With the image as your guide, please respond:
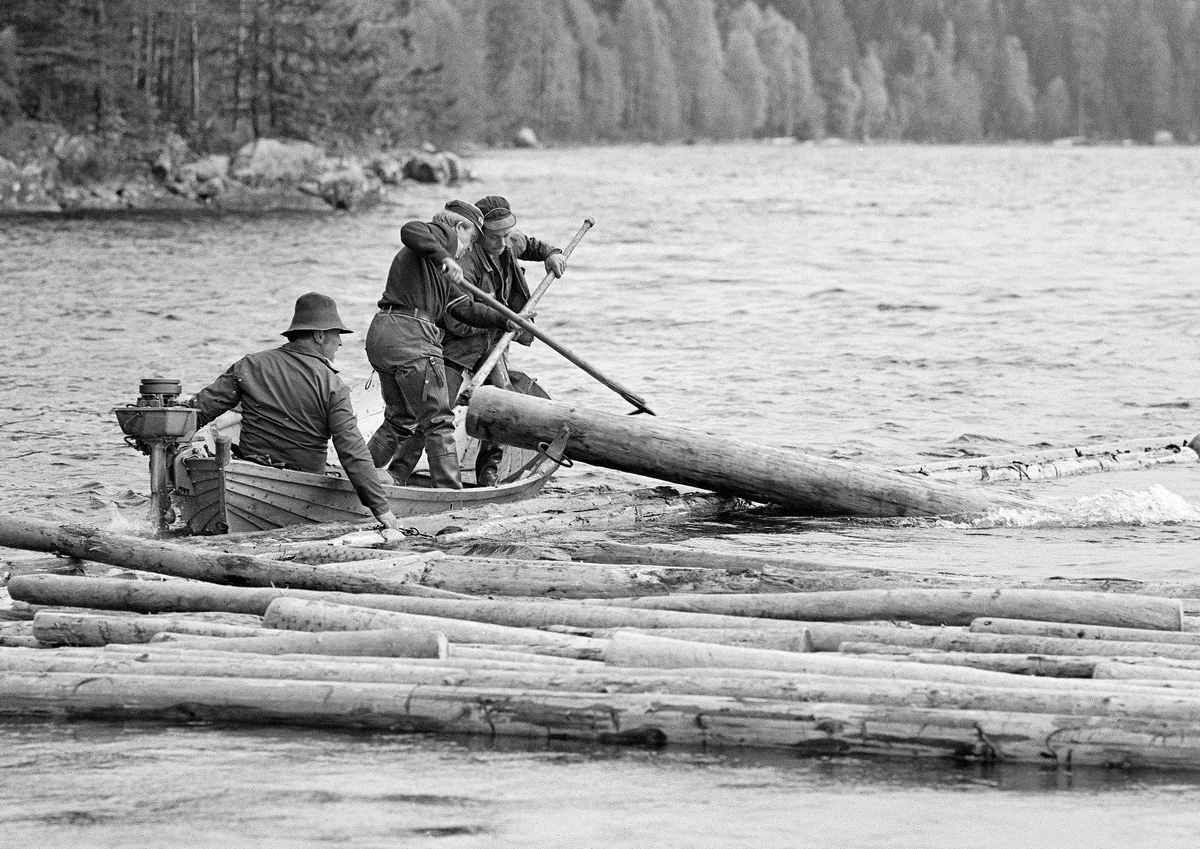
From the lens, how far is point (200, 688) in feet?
19.7

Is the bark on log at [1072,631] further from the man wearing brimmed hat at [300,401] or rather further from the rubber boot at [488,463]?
the rubber boot at [488,463]

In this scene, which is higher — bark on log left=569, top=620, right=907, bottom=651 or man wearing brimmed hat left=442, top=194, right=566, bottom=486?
man wearing brimmed hat left=442, top=194, right=566, bottom=486

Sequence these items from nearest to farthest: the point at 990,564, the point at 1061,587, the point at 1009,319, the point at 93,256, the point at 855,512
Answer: the point at 1061,587 < the point at 990,564 < the point at 855,512 < the point at 1009,319 < the point at 93,256

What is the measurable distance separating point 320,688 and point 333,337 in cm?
361

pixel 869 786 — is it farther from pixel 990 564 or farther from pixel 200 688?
pixel 990 564

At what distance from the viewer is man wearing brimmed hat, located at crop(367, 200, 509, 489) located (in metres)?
10.4

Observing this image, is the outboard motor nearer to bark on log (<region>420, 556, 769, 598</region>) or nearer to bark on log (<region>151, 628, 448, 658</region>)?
bark on log (<region>420, 556, 769, 598</region>)

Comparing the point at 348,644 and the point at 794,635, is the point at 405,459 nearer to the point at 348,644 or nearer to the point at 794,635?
the point at 348,644

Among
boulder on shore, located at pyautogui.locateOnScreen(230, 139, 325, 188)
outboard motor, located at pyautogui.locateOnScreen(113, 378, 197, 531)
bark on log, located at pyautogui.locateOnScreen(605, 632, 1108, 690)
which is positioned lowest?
bark on log, located at pyautogui.locateOnScreen(605, 632, 1108, 690)

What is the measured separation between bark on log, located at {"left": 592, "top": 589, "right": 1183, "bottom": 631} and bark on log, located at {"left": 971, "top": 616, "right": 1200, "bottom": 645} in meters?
0.09

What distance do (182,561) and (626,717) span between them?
265 cm

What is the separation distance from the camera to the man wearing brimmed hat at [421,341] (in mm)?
10383

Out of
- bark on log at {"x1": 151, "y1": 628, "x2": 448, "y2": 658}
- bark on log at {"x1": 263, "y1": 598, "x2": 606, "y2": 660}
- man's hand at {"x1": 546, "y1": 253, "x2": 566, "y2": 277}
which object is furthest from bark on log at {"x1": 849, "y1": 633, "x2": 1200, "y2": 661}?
man's hand at {"x1": 546, "y1": 253, "x2": 566, "y2": 277}

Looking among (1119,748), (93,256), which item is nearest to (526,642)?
(1119,748)
